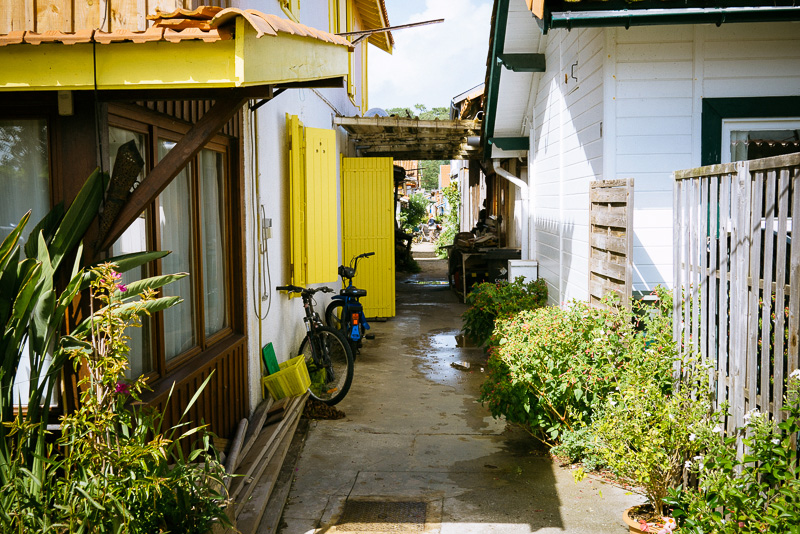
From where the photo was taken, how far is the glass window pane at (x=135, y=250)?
3682 mm

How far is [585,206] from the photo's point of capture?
6016 millimetres

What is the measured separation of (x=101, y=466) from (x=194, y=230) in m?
2.20

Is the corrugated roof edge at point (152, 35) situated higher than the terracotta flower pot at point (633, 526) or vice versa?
the corrugated roof edge at point (152, 35)

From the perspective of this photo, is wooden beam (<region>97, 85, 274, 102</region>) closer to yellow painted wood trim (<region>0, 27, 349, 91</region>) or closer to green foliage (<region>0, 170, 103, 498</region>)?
yellow painted wood trim (<region>0, 27, 349, 91</region>)

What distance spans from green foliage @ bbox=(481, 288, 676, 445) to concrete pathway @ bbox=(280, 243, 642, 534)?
1.35ft

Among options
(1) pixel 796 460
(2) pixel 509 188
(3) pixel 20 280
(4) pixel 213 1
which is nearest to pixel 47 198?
(3) pixel 20 280

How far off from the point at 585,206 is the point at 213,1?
333 centimetres

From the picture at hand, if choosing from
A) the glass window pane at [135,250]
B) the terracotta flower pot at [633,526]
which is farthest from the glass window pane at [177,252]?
the terracotta flower pot at [633,526]

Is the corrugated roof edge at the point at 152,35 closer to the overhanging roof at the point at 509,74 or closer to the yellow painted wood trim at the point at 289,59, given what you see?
the yellow painted wood trim at the point at 289,59

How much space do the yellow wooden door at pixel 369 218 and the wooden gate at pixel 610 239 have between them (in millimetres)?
6144

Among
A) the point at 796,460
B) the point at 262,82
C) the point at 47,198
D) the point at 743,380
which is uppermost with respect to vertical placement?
the point at 262,82

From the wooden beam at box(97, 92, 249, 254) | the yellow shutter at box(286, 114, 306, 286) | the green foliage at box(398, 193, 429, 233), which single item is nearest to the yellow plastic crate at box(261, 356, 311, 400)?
the yellow shutter at box(286, 114, 306, 286)

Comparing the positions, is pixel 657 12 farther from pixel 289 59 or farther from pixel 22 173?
pixel 22 173

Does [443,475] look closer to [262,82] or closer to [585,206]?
[585,206]
